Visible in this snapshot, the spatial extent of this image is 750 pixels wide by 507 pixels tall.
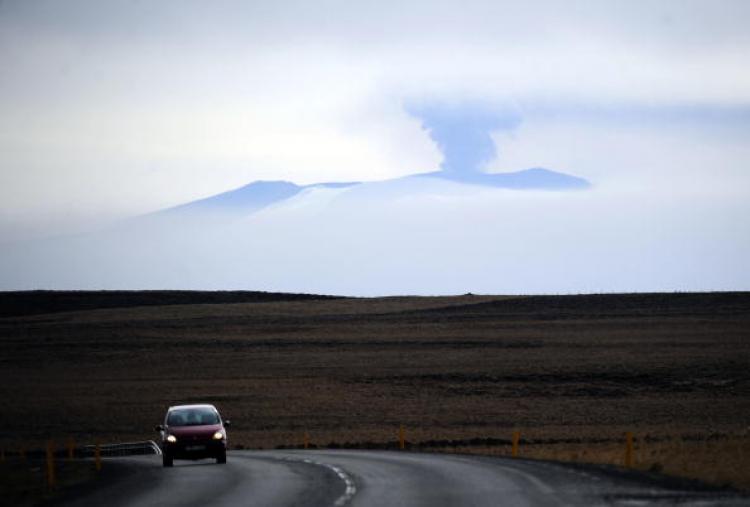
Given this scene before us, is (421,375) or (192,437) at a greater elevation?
(421,375)

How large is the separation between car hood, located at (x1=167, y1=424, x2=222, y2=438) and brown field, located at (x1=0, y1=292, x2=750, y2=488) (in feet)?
28.6

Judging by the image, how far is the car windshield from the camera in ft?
115

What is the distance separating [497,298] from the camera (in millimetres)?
122312

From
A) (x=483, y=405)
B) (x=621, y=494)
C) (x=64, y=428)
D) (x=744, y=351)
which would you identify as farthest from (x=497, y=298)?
(x=621, y=494)

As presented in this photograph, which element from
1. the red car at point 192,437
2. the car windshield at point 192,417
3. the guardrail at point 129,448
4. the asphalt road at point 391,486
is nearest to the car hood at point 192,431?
the red car at point 192,437

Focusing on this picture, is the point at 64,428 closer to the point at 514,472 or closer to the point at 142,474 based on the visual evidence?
the point at 142,474

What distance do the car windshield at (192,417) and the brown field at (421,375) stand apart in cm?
876

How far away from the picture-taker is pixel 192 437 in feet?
113

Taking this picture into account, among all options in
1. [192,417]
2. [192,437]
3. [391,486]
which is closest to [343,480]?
[391,486]

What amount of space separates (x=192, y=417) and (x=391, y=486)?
1182 cm

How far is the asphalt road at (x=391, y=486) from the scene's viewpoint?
70.3 feet

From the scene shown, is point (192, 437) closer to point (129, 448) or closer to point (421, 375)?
point (129, 448)

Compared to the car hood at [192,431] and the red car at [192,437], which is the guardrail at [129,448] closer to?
the red car at [192,437]

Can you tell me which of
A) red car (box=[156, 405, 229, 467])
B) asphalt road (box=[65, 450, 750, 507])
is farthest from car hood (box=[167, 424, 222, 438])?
asphalt road (box=[65, 450, 750, 507])
